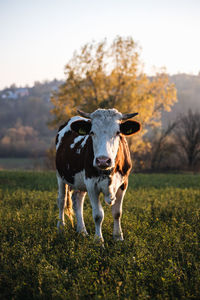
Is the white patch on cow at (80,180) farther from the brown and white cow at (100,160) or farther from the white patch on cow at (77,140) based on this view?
the white patch on cow at (77,140)

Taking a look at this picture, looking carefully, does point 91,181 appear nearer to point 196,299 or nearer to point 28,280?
point 28,280

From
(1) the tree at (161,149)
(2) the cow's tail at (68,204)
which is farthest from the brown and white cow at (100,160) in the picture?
(1) the tree at (161,149)

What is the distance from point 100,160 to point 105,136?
1.60 ft

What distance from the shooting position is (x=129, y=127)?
16.8ft

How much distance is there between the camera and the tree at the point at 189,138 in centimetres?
3572

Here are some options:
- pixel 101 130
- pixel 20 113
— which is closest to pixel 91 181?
pixel 101 130

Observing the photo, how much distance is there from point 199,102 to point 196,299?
2867 inches

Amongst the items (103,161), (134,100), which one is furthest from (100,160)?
(134,100)

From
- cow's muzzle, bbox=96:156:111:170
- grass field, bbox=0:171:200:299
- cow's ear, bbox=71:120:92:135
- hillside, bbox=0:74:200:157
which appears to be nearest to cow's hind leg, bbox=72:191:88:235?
grass field, bbox=0:171:200:299

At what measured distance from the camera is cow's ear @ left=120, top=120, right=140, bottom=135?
5.03 metres

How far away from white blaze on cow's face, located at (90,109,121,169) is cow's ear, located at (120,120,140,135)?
151 mm

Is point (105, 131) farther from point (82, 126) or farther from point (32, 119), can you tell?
point (32, 119)

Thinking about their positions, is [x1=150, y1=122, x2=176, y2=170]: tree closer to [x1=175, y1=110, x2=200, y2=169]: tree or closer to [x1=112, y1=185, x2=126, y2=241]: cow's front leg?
[x1=175, y1=110, x2=200, y2=169]: tree

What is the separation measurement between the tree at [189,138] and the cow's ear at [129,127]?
3159 cm
